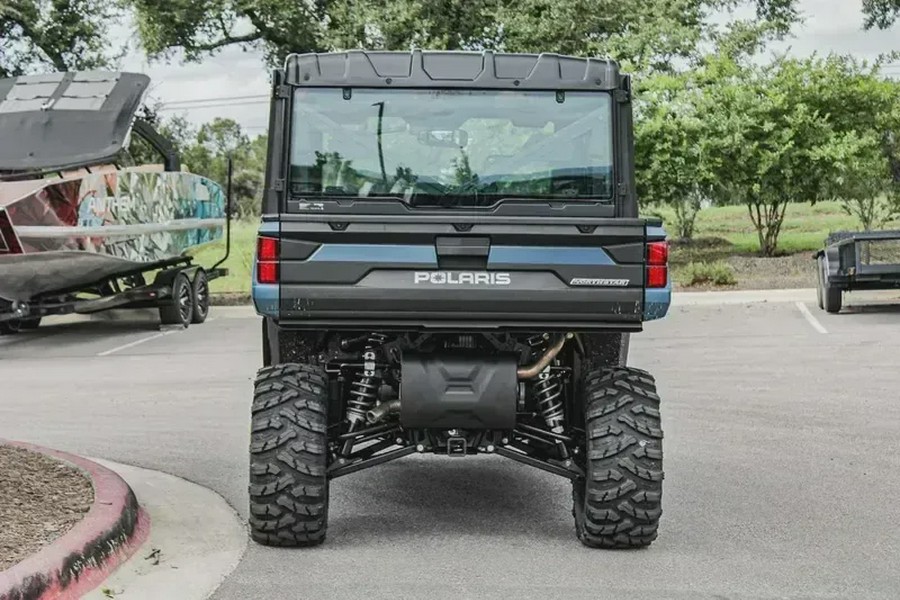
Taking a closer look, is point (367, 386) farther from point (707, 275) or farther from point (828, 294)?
point (707, 275)

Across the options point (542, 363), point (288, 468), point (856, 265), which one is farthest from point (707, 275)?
point (288, 468)

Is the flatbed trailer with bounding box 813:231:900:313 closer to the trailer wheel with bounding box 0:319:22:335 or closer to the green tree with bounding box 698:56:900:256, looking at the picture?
the green tree with bounding box 698:56:900:256

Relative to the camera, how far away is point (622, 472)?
22.1ft

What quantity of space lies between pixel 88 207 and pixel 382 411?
10998 mm

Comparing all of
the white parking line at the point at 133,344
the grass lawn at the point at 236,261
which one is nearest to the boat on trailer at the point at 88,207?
the white parking line at the point at 133,344

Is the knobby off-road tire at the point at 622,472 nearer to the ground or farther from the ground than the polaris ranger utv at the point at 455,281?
nearer to the ground

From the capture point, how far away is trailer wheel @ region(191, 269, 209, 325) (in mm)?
20594

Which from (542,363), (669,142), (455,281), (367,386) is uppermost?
(669,142)

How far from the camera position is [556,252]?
21.9 ft

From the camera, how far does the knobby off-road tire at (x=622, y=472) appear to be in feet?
22.1

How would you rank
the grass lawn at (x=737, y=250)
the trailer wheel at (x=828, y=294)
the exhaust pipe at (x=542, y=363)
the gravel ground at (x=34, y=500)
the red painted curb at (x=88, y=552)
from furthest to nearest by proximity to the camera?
the grass lawn at (x=737, y=250)
the trailer wheel at (x=828, y=294)
the exhaust pipe at (x=542, y=363)
the gravel ground at (x=34, y=500)
the red painted curb at (x=88, y=552)

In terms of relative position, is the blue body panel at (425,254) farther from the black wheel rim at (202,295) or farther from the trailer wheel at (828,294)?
the black wheel rim at (202,295)

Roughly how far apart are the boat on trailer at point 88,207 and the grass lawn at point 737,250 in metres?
1.37

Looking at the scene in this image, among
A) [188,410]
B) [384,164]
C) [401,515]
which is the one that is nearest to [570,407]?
[401,515]
